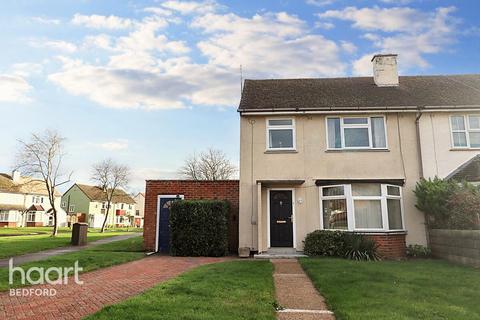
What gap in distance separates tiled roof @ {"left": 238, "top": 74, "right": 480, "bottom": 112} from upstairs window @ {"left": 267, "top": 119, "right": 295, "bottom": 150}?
644 millimetres

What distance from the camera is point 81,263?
35.5ft

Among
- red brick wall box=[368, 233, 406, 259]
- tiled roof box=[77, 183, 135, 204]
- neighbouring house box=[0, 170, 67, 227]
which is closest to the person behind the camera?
red brick wall box=[368, 233, 406, 259]

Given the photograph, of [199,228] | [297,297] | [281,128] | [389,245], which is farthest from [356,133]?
[297,297]

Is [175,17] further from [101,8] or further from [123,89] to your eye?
[123,89]

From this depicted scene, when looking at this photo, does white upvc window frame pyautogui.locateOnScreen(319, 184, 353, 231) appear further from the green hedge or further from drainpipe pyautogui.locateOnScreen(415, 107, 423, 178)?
the green hedge

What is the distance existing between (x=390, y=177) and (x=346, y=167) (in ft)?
5.85

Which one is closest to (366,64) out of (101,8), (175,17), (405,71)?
(405,71)

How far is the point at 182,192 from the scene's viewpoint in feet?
51.9

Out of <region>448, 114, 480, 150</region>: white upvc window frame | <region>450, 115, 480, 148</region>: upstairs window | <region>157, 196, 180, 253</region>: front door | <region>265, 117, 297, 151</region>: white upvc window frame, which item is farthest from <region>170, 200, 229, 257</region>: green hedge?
<region>450, 115, 480, 148</region>: upstairs window

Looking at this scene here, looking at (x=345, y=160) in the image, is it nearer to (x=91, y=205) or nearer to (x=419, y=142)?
(x=419, y=142)

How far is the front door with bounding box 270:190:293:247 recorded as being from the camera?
14148 millimetres

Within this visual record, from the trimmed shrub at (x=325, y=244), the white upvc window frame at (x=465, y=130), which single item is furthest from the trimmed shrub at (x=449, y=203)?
the trimmed shrub at (x=325, y=244)

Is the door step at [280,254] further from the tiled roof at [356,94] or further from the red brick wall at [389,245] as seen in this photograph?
the tiled roof at [356,94]

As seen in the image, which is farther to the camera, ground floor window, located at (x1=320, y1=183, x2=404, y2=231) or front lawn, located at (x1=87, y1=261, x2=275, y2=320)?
ground floor window, located at (x1=320, y1=183, x2=404, y2=231)
